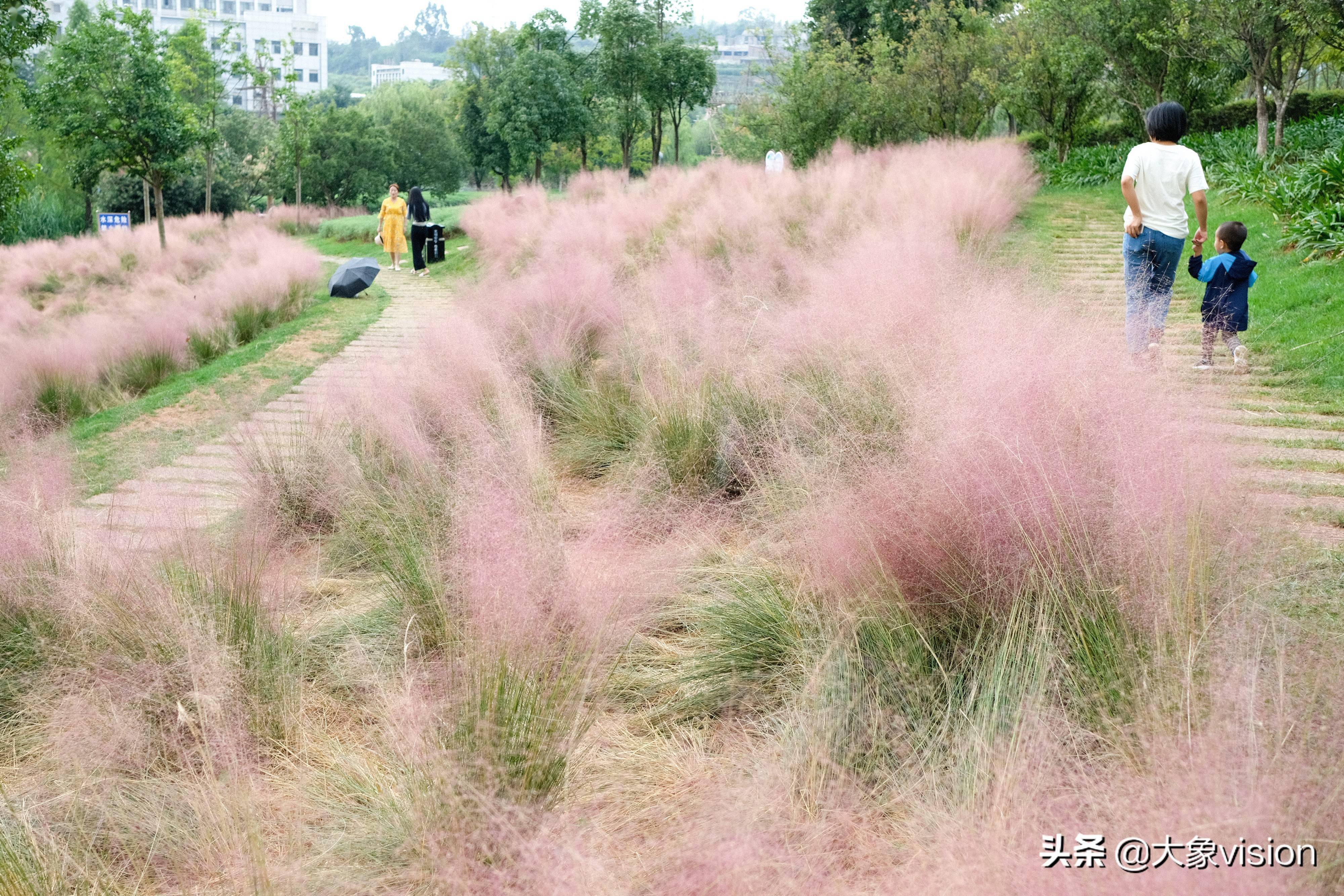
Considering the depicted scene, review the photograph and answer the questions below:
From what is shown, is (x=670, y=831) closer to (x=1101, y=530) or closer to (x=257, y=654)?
(x=1101, y=530)

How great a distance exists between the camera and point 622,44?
96.7 ft

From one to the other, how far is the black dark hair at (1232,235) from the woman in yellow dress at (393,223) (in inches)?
531

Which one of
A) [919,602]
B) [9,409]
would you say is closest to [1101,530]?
[919,602]

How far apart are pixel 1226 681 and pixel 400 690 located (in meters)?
2.17

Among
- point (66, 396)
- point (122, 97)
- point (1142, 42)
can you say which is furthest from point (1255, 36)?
point (122, 97)

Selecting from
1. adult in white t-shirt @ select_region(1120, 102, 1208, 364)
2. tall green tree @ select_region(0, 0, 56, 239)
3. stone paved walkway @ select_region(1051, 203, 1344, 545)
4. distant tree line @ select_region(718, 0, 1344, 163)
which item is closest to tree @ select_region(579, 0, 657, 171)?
distant tree line @ select_region(718, 0, 1344, 163)

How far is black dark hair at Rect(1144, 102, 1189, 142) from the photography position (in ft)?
19.6

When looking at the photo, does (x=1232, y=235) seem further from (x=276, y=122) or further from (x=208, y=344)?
(x=276, y=122)

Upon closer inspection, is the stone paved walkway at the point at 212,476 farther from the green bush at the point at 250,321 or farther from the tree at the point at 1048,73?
the tree at the point at 1048,73

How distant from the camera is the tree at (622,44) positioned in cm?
2928

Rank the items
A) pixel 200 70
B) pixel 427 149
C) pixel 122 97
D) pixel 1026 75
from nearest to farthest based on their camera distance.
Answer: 1. pixel 1026 75
2. pixel 122 97
3. pixel 200 70
4. pixel 427 149

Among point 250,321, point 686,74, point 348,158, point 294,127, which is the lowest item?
point 250,321

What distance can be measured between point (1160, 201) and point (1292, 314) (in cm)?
208
